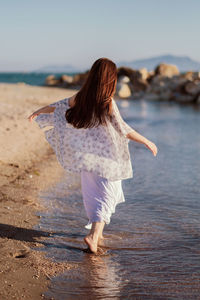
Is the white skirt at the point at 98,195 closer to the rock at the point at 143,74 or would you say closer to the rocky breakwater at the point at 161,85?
the rocky breakwater at the point at 161,85

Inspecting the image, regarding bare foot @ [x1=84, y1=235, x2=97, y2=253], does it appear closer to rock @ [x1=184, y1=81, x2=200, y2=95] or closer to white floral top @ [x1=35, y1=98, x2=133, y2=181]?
white floral top @ [x1=35, y1=98, x2=133, y2=181]

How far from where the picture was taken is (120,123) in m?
3.96

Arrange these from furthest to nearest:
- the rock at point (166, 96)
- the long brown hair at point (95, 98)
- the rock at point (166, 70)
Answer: the rock at point (166, 70) → the rock at point (166, 96) → the long brown hair at point (95, 98)

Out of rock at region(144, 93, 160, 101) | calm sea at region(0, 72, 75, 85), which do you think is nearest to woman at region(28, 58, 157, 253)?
rock at region(144, 93, 160, 101)

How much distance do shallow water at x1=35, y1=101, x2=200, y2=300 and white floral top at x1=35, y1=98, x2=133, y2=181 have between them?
2.62ft

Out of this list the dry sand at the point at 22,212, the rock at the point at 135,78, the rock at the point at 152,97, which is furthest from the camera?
the rock at the point at 135,78

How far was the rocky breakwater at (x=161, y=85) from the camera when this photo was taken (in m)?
31.2

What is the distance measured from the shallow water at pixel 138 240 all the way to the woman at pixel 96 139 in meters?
0.38

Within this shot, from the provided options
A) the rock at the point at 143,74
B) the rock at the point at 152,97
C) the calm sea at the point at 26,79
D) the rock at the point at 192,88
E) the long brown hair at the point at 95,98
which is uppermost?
the long brown hair at the point at 95,98

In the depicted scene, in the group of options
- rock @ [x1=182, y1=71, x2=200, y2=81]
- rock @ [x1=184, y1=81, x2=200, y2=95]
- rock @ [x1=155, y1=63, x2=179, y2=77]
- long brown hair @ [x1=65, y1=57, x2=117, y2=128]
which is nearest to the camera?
long brown hair @ [x1=65, y1=57, x2=117, y2=128]

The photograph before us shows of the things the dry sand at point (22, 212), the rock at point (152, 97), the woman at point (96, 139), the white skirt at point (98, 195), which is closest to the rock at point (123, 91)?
the rock at point (152, 97)

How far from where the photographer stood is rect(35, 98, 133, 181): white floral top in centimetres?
398

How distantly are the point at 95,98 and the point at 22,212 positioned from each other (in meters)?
1.87

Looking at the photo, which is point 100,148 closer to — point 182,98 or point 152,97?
point 182,98
